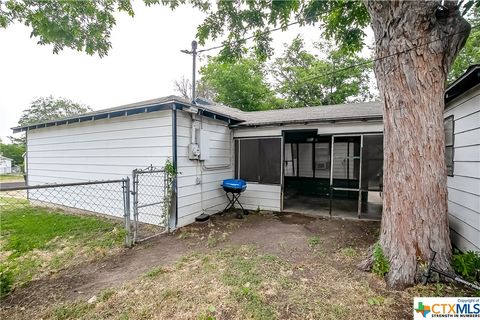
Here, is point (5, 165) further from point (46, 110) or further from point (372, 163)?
point (372, 163)

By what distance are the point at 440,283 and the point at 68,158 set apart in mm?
8675

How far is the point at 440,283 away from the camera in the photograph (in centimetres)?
241

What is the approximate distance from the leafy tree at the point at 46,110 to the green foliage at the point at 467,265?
39262 mm

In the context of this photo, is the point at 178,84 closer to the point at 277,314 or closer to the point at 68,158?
the point at 68,158

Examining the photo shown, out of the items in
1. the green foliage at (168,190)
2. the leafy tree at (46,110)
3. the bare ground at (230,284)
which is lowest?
the bare ground at (230,284)

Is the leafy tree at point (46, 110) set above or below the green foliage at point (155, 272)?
above

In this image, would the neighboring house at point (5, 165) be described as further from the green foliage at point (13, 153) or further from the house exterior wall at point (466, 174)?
the house exterior wall at point (466, 174)

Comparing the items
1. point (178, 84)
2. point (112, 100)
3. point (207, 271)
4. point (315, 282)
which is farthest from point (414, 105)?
point (112, 100)

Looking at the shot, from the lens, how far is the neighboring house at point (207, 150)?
4852mm

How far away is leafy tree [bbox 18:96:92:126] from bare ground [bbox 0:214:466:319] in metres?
36.1

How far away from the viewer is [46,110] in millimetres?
30906

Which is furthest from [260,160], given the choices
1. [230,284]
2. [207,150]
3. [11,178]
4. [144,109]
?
[11,178]

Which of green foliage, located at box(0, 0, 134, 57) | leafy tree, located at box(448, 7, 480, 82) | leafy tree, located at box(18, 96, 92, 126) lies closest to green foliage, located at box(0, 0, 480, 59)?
green foliage, located at box(0, 0, 134, 57)

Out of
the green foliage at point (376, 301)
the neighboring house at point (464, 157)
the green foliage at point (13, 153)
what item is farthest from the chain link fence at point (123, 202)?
the green foliage at point (13, 153)
